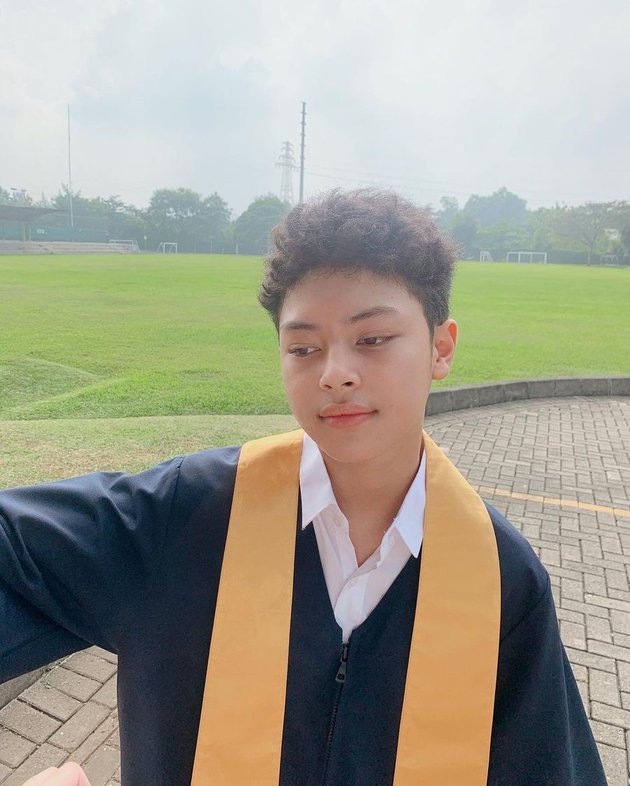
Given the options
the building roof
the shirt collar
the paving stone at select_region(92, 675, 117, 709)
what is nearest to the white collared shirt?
the shirt collar

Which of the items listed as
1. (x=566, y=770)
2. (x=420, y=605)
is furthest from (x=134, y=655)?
(x=566, y=770)

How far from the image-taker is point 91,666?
99.9 inches

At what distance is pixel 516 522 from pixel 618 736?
1.90 m

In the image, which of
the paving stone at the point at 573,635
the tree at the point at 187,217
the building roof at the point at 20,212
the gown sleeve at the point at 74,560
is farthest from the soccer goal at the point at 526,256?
the gown sleeve at the point at 74,560

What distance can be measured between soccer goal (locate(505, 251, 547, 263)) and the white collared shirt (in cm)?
7776

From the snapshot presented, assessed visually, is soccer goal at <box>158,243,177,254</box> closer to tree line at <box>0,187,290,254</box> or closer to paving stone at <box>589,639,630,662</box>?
tree line at <box>0,187,290,254</box>

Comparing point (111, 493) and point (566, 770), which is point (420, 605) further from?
point (111, 493)

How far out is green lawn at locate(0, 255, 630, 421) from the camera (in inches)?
279

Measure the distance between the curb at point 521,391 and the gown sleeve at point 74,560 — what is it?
6010mm

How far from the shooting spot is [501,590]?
1.17 m

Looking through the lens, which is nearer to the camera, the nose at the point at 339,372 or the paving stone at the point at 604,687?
the nose at the point at 339,372

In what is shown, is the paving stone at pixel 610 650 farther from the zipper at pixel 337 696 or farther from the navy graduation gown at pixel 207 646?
the zipper at pixel 337 696

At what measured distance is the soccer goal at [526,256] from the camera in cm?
7388

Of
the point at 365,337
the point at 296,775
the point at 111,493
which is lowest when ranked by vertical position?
the point at 296,775
